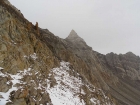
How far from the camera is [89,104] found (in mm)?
30266

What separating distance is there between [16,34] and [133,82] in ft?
283

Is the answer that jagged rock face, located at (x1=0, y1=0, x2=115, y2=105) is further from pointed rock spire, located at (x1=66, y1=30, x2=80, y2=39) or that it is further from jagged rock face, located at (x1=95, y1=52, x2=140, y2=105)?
pointed rock spire, located at (x1=66, y1=30, x2=80, y2=39)

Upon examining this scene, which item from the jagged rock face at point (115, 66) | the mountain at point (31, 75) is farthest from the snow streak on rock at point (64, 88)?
the jagged rock face at point (115, 66)

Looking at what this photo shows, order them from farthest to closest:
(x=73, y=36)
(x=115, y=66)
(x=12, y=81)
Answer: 1. (x=73, y=36)
2. (x=115, y=66)
3. (x=12, y=81)

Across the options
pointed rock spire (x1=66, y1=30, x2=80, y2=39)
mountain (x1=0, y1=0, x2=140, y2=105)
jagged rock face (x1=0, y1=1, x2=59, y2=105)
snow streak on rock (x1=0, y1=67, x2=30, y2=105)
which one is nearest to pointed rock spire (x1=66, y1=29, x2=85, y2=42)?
pointed rock spire (x1=66, y1=30, x2=80, y2=39)

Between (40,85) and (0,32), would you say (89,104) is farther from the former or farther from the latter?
(0,32)

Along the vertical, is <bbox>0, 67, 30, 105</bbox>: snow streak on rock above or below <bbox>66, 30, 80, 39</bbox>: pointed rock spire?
below

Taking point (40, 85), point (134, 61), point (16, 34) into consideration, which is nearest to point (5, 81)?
point (40, 85)

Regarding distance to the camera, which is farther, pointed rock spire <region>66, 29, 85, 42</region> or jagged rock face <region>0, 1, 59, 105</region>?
pointed rock spire <region>66, 29, 85, 42</region>

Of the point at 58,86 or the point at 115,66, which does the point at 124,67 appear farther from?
the point at 58,86

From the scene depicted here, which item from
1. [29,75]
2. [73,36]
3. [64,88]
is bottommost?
[64,88]

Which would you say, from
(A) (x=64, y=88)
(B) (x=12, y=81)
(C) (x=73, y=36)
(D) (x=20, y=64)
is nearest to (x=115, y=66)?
(C) (x=73, y=36)

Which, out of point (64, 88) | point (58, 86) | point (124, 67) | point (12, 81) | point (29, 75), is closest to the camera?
point (12, 81)

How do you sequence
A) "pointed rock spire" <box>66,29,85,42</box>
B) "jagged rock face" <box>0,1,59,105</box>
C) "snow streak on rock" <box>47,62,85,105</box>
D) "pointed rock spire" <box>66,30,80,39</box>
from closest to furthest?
"jagged rock face" <box>0,1,59,105</box> < "snow streak on rock" <box>47,62,85,105</box> < "pointed rock spire" <box>66,29,85,42</box> < "pointed rock spire" <box>66,30,80,39</box>
